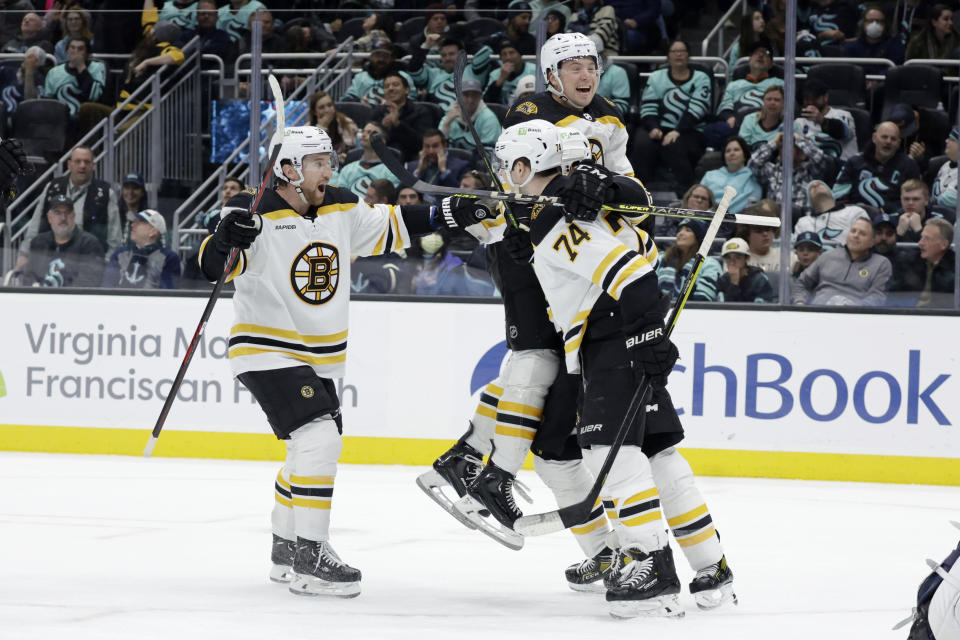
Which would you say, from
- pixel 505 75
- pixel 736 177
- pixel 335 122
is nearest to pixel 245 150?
pixel 335 122

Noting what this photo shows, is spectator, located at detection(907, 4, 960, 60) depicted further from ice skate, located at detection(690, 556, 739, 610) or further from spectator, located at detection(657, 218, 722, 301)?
ice skate, located at detection(690, 556, 739, 610)

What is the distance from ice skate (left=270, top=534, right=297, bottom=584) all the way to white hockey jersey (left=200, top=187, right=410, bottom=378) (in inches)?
20.4

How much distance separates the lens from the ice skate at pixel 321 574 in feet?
12.9

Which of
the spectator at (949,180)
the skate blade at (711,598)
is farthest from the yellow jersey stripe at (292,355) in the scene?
the spectator at (949,180)

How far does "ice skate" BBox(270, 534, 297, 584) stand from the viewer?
4.17 metres

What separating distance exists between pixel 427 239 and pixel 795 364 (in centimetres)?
183

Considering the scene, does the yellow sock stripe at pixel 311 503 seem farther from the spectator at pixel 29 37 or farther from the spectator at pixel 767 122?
the spectator at pixel 29 37

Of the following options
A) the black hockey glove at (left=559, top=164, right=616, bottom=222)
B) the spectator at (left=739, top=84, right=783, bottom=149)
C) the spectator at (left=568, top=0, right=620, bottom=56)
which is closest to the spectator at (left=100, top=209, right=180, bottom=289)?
the spectator at (left=568, top=0, right=620, bottom=56)

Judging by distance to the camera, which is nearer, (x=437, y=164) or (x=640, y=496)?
(x=640, y=496)

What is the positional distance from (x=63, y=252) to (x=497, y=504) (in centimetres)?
395

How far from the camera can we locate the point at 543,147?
12.7ft

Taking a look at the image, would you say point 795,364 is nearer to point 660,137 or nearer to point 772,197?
point 772,197

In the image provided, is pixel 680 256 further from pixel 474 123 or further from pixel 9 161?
pixel 9 161

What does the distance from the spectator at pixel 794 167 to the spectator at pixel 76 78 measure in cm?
353
